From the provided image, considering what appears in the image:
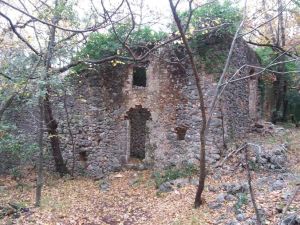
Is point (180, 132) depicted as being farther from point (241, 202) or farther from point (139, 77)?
point (241, 202)

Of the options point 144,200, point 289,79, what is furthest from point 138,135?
point 289,79

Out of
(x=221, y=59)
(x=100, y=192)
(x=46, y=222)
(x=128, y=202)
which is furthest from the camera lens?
(x=221, y=59)

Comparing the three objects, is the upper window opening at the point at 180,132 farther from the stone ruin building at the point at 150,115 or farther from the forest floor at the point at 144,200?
the forest floor at the point at 144,200

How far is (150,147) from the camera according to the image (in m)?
11.4

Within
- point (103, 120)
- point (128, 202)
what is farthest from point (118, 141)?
point (128, 202)

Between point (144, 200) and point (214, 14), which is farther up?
point (214, 14)

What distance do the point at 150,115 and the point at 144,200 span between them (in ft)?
10.5

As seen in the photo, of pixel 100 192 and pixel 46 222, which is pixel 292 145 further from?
pixel 46 222

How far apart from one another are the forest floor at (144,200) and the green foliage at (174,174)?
0.80ft

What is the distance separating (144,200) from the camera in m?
9.38

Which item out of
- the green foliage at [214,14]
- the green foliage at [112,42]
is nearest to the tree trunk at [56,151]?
the green foliage at [112,42]

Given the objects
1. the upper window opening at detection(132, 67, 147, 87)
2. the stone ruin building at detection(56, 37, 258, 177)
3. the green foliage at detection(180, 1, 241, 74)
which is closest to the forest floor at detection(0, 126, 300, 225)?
the stone ruin building at detection(56, 37, 258, 177)

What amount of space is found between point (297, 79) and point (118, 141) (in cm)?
955

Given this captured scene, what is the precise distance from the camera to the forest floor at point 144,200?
24.3 feet
